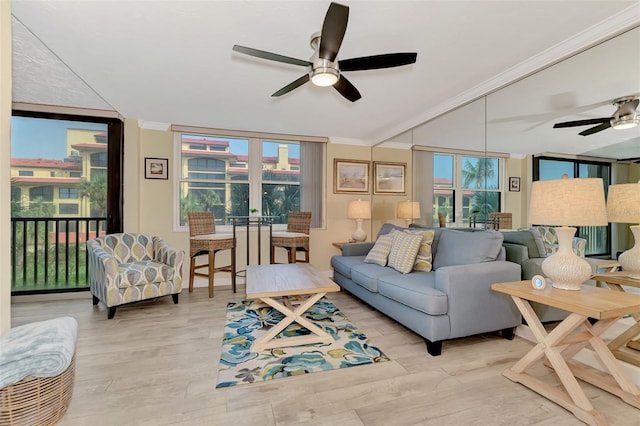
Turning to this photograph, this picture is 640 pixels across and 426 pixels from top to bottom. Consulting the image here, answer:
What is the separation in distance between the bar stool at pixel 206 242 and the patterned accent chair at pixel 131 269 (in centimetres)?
38

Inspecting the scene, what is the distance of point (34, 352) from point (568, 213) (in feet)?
10.0

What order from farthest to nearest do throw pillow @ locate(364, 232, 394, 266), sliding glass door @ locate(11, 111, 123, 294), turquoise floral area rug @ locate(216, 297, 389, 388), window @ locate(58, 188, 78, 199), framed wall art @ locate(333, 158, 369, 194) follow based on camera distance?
framed wall art @ locate(333, 158, 369, 194) < window @ locate(58, 188, 78, 199) < sliding glass door @ locate(11, 111, 123, 294) < throw pillow @ locate(364, 232, 394, 266) < turquoise floral area rug @ locate(216, 297, 389, 388)

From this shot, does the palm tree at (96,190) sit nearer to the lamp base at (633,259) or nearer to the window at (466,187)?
the window at (466,187)

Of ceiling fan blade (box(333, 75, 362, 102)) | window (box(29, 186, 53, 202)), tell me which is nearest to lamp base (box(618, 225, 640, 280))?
ceiling fan blade (box(333, 75, 362, 102))

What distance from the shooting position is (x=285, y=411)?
5.18ft

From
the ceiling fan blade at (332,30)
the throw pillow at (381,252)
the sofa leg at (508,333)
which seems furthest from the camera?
the throw pillow at (381,252)

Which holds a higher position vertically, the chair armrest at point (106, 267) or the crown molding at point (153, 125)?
the crown molding at point (153, 125)

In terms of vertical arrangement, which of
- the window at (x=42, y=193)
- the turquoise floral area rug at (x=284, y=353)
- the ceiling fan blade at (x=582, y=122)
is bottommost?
the turquoise floral area rug at (x=284, y=353)

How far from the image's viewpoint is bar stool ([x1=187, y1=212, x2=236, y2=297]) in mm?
3694

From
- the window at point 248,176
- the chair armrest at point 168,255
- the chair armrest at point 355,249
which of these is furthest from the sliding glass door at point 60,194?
the chair armrest at point 355,249

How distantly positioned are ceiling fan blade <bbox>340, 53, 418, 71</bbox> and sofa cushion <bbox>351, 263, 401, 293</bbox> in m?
1.92

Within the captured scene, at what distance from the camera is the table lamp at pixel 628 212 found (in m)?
1.81

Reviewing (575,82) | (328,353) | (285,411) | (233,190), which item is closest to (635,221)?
(575,82)

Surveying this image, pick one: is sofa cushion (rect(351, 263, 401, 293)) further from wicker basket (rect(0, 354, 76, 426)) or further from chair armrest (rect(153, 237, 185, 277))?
wicker basket (rect(0, 354, 76, 426))
